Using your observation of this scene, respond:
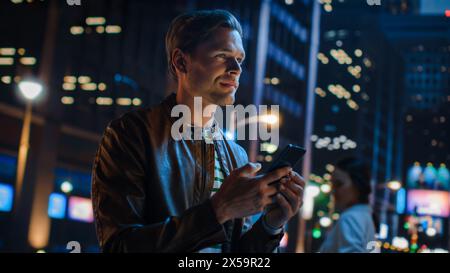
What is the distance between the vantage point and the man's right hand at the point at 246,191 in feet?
4.55

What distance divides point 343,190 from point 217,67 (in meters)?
2.89

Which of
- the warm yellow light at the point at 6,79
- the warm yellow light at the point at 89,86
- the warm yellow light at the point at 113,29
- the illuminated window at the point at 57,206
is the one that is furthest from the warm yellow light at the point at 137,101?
the warm yellow light at the point at 6,79

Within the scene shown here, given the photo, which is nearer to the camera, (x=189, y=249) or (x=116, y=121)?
(x=189, y=249)

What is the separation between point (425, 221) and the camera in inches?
315

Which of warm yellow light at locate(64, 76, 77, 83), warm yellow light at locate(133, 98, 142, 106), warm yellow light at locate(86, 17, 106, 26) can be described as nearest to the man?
warm yellow light at locate(64, 76, 77, 83)

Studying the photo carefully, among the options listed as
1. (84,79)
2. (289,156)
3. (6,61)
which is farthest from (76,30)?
(289,156)

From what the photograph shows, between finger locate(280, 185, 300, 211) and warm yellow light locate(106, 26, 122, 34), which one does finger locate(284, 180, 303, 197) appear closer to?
finger locate(280, 185, 300, 211)

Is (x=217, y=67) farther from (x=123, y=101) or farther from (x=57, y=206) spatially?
(x=123, y=101)

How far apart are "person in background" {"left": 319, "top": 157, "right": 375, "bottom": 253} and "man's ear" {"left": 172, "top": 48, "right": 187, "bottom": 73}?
233cm

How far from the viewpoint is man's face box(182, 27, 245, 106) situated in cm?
168

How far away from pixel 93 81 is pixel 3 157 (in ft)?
17.8

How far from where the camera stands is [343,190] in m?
4.38
